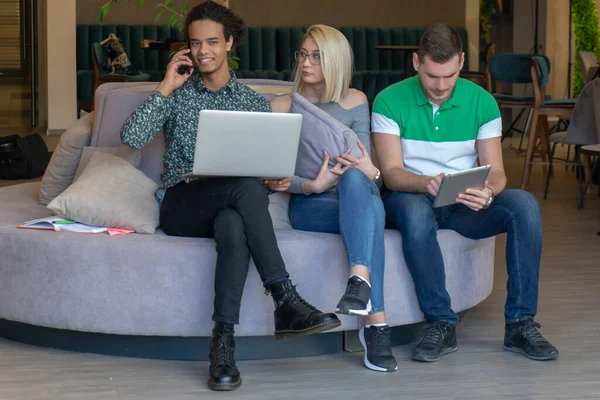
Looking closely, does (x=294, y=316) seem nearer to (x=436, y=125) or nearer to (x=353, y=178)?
(x=353, y=178)

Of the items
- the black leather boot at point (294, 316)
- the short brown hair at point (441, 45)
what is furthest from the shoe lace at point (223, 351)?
the short brown hair at point (441, 45)

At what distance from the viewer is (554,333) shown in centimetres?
365

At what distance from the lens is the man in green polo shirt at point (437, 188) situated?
10.9 ft

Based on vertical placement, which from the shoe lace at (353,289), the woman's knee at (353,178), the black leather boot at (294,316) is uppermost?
the woman's knee at (353,178)

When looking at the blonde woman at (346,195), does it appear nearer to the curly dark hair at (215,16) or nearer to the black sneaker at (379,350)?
the black sneaker at (379,350)

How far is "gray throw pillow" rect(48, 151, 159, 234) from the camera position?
336 cm

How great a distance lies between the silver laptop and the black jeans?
0.09 metres

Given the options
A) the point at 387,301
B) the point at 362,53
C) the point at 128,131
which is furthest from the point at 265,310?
the point at 362,53

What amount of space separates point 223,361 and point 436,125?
3.99 ft

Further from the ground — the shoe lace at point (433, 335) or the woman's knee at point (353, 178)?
the woman's knee at point (353, 178)

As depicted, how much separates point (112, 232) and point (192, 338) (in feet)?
1.51

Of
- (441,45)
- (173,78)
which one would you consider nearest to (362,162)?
(441,45)

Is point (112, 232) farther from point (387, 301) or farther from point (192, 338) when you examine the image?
point (387, 301)

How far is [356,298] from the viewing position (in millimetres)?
3043
